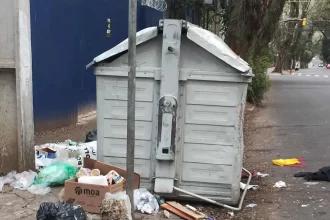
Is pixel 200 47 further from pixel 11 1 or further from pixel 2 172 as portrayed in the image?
pixel 2 172

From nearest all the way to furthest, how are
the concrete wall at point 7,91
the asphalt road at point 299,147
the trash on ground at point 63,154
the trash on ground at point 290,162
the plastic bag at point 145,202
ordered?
the plastic bag at point 145,202, the asphalt road at point 299,147, the concrete wall at point 7,91, the trash on ground at point 63,154, the trash on ground at point 290,162

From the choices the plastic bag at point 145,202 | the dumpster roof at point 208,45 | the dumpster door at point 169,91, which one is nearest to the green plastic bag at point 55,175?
the plastic bag at point 145,202

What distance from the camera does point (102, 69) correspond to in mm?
4922

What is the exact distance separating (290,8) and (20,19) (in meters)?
41.8

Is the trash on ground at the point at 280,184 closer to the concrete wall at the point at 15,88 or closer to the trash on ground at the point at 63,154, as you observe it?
the trash on ground at the point at 63,154

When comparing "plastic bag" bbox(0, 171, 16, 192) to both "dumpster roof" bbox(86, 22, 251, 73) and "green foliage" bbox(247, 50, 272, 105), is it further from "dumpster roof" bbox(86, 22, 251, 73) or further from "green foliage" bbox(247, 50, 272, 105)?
"green foliage" bbox(247, 50, 272, 105)

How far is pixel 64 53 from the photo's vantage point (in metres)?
9.31

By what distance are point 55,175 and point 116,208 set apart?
1417 mm

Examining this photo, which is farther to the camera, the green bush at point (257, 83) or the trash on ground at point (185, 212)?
the green bush at point (257, 83)

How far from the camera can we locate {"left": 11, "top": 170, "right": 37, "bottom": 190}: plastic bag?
5184 mm

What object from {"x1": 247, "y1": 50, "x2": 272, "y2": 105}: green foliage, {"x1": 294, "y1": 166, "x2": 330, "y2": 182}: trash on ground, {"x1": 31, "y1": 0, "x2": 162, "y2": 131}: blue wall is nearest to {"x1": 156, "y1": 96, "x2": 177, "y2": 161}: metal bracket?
{"x1": 294, "y1": 166, "x2": 330, "y2": 182}: trash on ground

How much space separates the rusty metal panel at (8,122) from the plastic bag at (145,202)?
1635 millimetres

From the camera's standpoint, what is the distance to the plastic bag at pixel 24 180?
5184 millimetres

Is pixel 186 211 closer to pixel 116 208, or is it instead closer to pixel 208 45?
pixel 116 208
